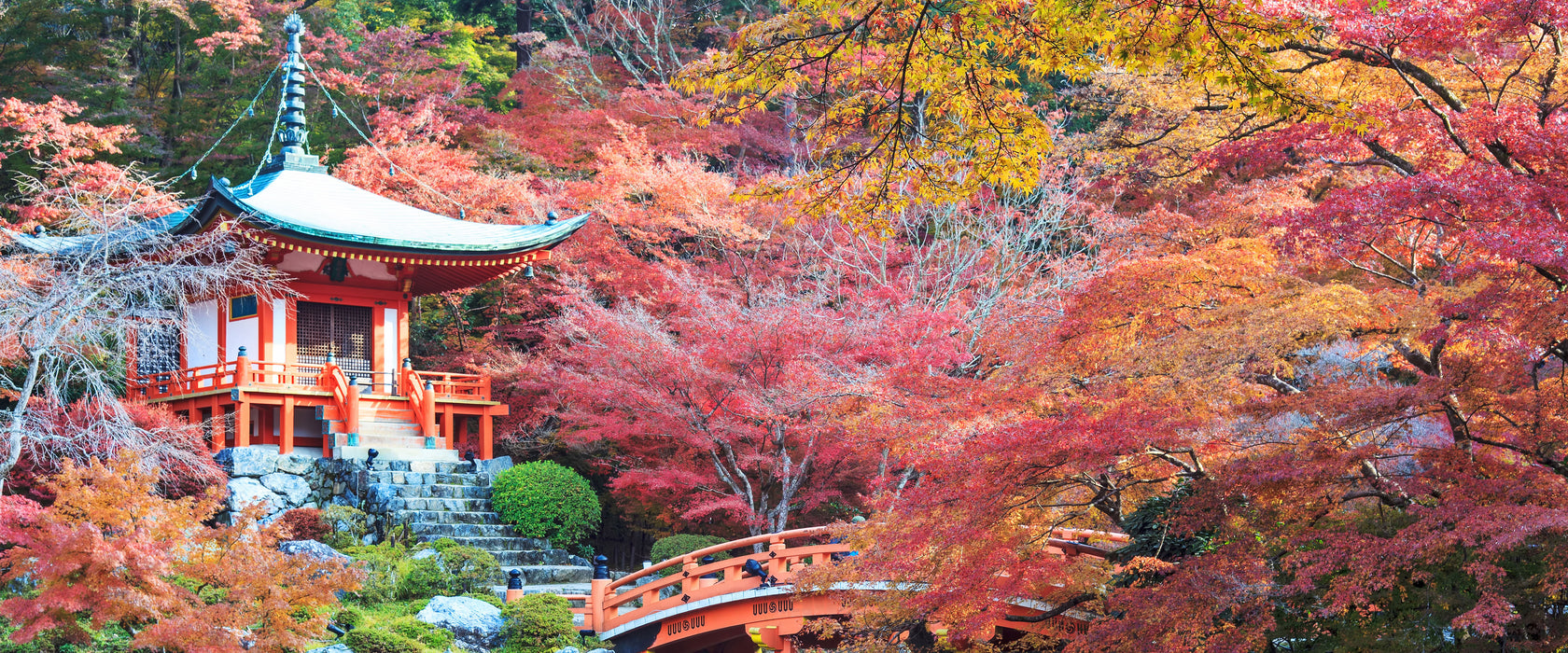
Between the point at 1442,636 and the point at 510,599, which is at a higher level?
the point at 1442,636

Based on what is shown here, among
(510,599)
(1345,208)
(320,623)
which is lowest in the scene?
(510,599)

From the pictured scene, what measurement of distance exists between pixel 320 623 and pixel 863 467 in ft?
23.9

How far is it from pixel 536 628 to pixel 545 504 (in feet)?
11.4

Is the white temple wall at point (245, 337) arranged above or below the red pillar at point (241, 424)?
above

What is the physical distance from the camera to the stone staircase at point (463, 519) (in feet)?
43.3

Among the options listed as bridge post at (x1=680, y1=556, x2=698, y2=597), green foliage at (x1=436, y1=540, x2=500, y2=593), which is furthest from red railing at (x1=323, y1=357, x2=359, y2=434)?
bridge post at (x1=680, y1=556, x2=698, y2=597)

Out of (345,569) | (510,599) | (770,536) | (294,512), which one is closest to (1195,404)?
(770,536)

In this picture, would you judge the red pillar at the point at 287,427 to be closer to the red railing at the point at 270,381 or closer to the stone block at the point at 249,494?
the red railing at the point at 270,381

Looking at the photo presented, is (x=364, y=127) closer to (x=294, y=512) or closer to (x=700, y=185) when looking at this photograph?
(x=700, y=185)

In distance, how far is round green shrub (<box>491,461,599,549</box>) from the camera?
548 inches

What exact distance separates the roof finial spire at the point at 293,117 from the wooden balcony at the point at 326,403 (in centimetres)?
332

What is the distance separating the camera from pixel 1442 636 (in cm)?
645


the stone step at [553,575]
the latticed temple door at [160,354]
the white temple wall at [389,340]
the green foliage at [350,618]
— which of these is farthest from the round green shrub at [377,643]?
the latticed temple door at [160,354]

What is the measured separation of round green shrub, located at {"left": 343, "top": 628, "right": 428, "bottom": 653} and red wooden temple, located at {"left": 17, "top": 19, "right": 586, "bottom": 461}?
5199 millimetres
